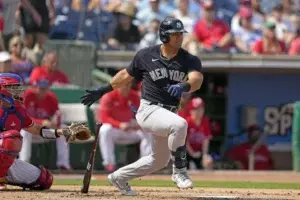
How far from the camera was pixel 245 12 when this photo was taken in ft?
54.4

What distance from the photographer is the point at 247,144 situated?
15.8 m

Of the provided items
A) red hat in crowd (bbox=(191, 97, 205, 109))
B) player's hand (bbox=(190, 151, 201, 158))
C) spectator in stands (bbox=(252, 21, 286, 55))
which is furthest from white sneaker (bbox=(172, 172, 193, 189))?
spectator in stands (bbox=(252, 21, 286, 55))

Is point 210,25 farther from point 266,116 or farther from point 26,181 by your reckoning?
point 26,181

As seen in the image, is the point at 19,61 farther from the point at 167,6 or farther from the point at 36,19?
the point at 167,6

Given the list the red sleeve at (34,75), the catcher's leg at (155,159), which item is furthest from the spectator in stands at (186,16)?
the catcher's leg at (155,159)

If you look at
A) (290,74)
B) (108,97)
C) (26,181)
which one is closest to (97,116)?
(108,97)

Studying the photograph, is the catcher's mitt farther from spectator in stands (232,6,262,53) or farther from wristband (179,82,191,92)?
spectator in stands (232,6,262,53)

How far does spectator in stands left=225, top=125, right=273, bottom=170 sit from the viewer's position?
1572 cm

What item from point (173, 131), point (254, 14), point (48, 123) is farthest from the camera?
point (254, 14)

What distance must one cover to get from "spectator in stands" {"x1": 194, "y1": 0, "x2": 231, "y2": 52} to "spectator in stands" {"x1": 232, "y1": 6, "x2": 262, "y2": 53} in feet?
1.40

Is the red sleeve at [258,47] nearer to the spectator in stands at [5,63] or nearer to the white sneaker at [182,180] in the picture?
the spectator in stands at [5,63]

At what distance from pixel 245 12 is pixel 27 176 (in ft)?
26.5

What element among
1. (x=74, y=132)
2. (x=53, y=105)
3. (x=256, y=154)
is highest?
(x=74, y=132)

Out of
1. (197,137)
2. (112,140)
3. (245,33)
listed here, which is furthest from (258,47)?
(112,140)
